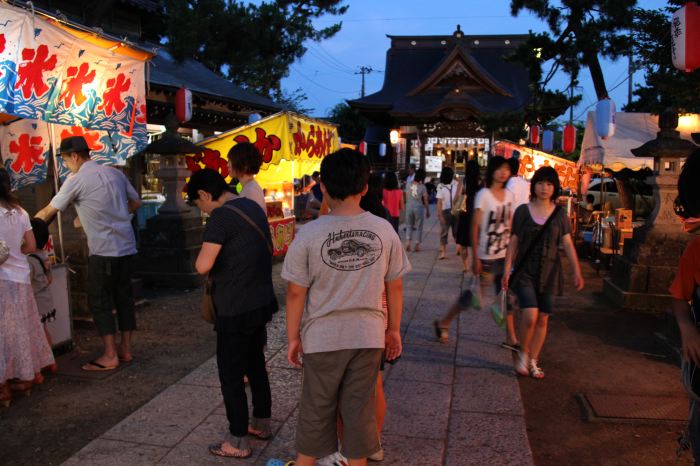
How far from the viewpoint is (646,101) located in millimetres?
21312

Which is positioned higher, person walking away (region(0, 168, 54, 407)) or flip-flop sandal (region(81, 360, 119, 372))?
person walking away (region(0, 168, 54, 407))

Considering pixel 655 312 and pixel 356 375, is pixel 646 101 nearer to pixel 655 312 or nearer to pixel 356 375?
pixel 655 312

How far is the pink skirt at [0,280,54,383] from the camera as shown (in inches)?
152

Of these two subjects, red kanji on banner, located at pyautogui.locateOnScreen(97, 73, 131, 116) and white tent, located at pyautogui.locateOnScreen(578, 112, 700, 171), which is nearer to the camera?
red kanji on banner, located at pyautogui.locateOnScreen(97, 73, 131, 116)

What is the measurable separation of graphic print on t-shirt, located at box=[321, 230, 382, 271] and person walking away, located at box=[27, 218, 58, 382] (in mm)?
2864

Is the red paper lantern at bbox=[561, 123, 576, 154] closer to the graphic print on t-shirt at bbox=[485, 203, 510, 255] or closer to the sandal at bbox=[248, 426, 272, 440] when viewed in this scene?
the graphic print on t-shirt at bbox=[485, 203, 510, 255]

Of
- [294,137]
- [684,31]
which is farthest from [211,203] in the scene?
[294,137]

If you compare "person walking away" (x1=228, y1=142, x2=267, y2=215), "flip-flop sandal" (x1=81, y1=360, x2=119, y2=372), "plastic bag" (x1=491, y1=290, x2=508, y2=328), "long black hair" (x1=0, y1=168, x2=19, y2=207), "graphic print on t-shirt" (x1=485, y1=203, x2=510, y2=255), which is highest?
"person walking away" (x1=228, y1=142, x2=267, y2=215)

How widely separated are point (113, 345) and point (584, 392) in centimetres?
381

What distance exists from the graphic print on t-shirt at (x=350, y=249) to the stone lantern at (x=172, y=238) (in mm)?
5829

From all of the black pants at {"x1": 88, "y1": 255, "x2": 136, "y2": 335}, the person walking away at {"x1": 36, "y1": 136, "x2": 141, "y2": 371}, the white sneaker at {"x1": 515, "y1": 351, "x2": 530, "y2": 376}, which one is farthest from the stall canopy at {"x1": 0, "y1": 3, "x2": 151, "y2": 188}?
the white sneaker at {"x1": 515, "y1": 351, "x2": 530, "y2": 376}

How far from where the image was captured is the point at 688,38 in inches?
218

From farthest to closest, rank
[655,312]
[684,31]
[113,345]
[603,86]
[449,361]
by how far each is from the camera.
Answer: [603,86] → [655,312] → [684,31] → [449,361] → [113,345]

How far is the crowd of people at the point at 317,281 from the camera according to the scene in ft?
7.95
